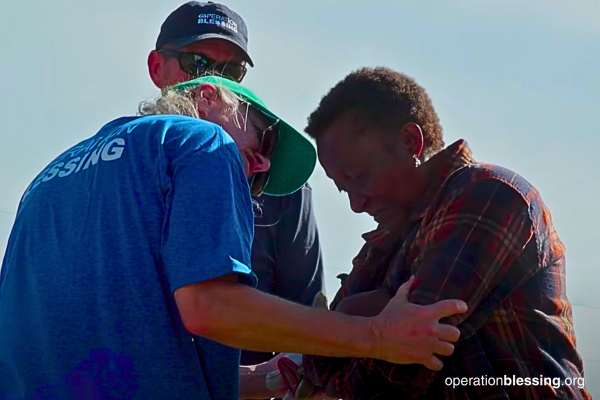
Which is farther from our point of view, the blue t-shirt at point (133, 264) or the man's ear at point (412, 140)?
the man's ear at point (412, 140)

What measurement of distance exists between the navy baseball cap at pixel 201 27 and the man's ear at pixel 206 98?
5.83 ft

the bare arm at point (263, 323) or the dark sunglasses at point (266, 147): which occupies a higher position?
the dark sunglasses at point (266, 147)

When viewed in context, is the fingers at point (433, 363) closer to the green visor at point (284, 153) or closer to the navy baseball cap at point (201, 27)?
the green visor at point (284, 153)

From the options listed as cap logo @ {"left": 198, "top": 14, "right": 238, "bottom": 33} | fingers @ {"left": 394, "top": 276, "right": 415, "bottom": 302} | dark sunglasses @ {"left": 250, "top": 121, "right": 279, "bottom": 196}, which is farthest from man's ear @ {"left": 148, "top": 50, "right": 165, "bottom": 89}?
fingers @ {"left": 394, "top": 276, "right": 415, "bottom": 302}

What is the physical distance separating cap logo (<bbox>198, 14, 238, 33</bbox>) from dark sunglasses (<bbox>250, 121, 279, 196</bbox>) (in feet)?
5.31

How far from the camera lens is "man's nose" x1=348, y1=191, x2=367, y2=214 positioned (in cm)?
307

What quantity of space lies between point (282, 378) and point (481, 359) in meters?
0.93

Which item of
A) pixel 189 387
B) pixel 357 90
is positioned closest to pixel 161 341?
pixel 189 387

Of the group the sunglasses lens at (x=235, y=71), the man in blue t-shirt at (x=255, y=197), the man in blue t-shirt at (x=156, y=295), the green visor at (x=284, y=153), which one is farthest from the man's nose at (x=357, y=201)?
the sunglasses lens at (x=235, y=71)

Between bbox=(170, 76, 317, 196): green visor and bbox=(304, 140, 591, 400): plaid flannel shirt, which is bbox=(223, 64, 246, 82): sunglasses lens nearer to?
bbox=(170, 76, 317, 196): green visor

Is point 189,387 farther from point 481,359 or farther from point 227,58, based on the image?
point 227,58

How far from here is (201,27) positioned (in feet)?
14.5

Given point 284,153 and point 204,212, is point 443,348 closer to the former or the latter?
point 204,212

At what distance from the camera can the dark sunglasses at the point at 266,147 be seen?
2852mm
